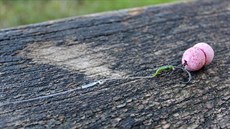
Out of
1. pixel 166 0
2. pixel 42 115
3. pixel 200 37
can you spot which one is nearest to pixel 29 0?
pixel 166 0

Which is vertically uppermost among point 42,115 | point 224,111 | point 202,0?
point 202,0

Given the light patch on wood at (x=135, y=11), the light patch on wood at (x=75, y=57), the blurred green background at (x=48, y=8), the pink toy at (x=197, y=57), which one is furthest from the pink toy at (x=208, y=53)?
the blurred green background at (x=48, y=8)

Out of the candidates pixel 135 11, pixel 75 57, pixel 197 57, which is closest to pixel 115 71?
pixel 75 57

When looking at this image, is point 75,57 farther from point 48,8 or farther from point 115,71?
point 48,8

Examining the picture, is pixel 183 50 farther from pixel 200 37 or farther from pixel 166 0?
pixel 166 0

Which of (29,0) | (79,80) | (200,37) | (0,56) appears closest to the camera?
(79,80)

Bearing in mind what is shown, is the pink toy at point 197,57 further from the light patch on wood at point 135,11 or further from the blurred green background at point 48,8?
the blurred green background at point 48,8
